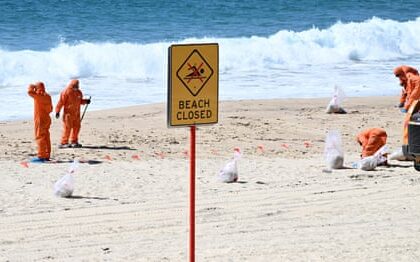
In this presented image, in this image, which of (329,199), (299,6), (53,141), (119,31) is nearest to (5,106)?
(53,141)

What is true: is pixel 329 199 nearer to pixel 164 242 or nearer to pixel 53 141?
pixel 164 242

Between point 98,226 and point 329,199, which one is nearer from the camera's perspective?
point 98,226

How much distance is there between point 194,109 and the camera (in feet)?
29.5

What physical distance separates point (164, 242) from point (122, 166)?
492 centimetres

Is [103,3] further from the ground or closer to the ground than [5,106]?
further from the ground

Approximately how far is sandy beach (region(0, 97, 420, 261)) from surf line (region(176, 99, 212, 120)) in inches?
81.8

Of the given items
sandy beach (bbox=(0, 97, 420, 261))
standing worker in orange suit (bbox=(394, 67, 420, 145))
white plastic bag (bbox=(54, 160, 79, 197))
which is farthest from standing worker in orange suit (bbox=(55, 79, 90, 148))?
standing worker in orange suit (bbox=(394, 67, 420, 145))

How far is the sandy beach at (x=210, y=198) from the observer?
11105 mm

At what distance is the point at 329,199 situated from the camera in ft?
44.6

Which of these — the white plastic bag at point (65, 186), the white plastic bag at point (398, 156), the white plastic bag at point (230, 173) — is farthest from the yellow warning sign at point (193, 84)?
the white plastic bag at point (398, 156)

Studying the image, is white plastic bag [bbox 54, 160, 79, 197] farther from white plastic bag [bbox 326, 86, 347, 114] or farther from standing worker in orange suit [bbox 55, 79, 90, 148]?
white plastic bag [bbox 326, 86, 347, 114]

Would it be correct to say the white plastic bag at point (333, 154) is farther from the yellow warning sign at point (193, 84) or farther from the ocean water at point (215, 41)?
the ocean water at point (215, 41)

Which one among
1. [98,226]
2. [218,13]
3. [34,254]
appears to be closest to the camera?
[34,254]

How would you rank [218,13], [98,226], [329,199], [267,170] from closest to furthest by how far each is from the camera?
[98,226], [329,199], [267,170], [218,13]
